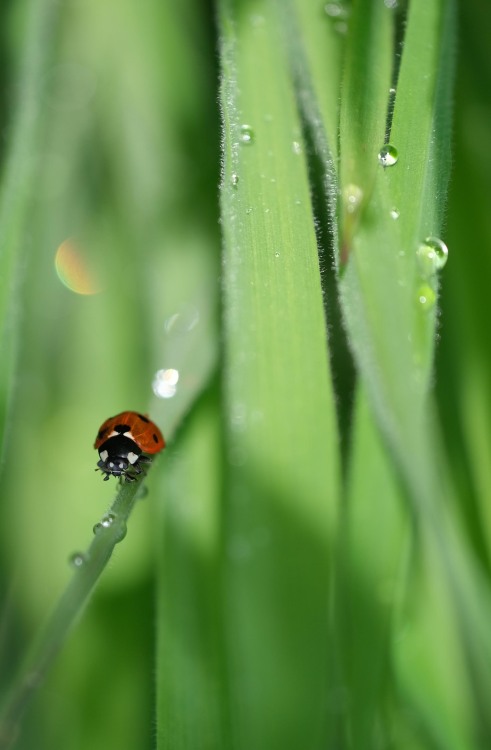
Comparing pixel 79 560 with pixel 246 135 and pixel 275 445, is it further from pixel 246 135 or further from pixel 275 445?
pixel 246 135

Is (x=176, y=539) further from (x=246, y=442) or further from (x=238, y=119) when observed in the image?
(x=238, y=119)

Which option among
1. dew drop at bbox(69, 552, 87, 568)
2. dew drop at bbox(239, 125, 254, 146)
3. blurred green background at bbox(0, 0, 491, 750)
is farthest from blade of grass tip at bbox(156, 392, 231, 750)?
dew drop at bbox(239, 125, 254, 146)

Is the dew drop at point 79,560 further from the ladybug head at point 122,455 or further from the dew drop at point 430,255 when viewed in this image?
the dew drop at point 430,255

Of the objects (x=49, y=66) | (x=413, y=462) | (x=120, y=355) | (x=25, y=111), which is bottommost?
(x=413, y=462)

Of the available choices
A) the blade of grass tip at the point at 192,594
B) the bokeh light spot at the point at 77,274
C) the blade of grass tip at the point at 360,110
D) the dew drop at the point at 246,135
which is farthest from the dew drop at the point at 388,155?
the bokeh light spot at the point at 77,274

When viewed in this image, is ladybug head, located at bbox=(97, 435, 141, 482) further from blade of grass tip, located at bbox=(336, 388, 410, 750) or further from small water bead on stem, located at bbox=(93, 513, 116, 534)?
blade of grass tip, located at bbox=(336, 388, 410, 750)

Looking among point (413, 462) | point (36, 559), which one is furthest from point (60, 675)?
point (413, 462)

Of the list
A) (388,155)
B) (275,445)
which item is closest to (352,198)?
(388,155)
